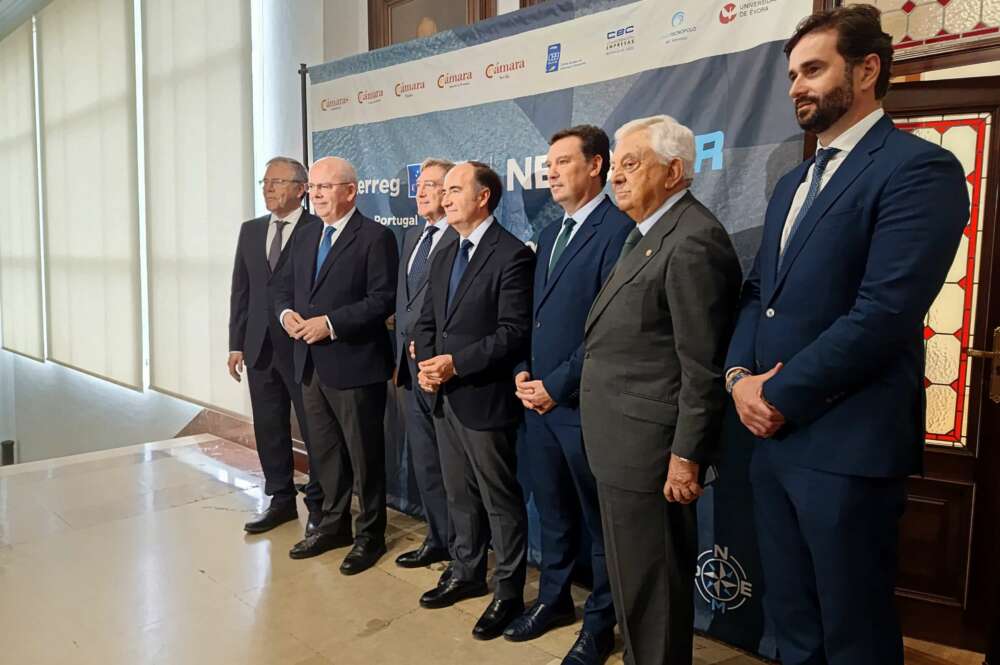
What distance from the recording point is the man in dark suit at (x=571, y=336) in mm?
2252

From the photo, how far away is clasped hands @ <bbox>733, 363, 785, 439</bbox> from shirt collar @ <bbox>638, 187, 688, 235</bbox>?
50 centimetres

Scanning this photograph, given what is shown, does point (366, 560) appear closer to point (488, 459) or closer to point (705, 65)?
point (488, 459)

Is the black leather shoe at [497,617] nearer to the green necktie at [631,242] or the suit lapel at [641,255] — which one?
the suit lapel at [641,255]

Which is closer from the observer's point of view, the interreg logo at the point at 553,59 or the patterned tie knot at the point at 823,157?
the patterned tie knot at the point at 823,157

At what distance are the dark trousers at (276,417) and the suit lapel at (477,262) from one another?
118 cm

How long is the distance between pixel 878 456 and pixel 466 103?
253 centimetres

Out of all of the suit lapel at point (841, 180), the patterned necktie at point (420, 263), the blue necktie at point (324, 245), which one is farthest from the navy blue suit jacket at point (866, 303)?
the blue necktie at point (324, 245)

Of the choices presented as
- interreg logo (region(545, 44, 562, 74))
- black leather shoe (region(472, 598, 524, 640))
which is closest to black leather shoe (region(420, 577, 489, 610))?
black leather shoe (region(472, 598, 524, 640))

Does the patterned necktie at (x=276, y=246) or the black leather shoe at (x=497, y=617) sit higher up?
the patterned necktie at (x=276, y=246)

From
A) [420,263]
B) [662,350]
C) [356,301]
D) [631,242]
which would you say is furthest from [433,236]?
[662,350]

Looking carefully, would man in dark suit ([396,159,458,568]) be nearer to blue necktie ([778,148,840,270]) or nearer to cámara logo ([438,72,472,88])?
cámara logo ([438,72,472,88])

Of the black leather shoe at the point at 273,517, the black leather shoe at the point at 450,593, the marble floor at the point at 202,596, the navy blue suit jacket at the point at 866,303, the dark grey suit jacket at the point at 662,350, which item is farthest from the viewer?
the black leather shoe at the point at 273,517

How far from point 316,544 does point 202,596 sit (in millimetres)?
510

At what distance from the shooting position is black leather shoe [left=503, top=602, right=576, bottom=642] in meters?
2.51
